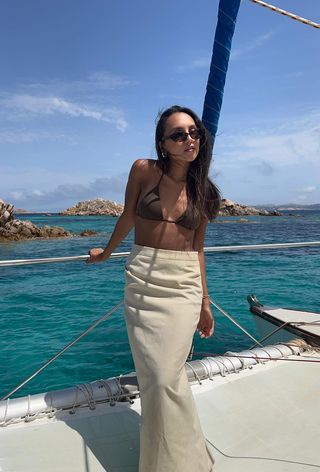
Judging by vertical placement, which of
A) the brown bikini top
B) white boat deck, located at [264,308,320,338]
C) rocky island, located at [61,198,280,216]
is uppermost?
rocky island, located at [61,198,280,216]

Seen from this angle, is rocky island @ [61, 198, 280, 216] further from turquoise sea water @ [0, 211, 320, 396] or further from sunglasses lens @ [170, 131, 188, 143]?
sunglasses lens @ [170, 131, 188, 143]

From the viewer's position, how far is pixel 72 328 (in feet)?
25.2

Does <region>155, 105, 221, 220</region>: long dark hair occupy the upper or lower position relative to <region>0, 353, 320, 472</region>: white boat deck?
upper

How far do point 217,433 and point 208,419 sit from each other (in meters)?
0.15

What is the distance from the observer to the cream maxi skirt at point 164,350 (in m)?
1.83

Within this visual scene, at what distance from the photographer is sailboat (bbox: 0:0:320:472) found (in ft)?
7.08

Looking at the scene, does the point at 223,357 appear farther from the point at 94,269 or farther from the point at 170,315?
the point at 94,269

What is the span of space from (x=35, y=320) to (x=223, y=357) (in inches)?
235

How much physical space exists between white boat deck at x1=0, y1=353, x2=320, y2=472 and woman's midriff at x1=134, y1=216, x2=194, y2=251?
1267mm

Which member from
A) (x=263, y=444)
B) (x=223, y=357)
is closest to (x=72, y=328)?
(x=223, y=357)

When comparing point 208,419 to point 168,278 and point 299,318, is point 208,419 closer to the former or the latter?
point 168,278

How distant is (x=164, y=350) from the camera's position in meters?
1.85

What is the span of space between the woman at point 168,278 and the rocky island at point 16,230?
1128 inches

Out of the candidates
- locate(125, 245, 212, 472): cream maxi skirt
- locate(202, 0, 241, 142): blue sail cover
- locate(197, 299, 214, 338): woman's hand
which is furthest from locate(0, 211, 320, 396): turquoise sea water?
locate(202, 0, 241, 142): blue sail cover
